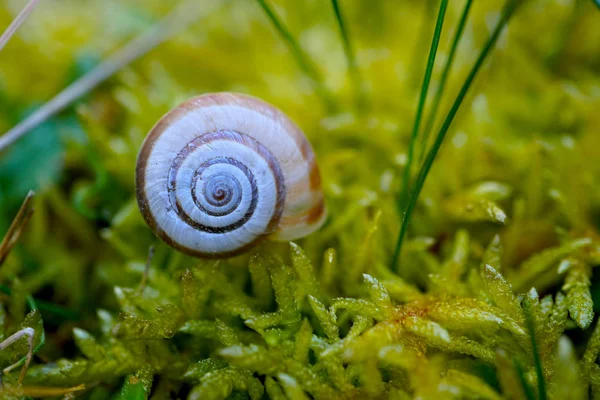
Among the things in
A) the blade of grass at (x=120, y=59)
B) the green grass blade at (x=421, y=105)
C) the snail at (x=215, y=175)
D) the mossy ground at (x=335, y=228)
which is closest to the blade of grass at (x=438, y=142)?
the green grass blade at (x=421, y=105)

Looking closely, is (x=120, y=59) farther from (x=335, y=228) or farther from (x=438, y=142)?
(x=438, y=142)

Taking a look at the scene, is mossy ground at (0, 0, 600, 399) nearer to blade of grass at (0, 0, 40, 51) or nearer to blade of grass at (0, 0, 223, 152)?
blade of grass at (0, 0, 223, 152)

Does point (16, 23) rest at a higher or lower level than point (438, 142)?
lower

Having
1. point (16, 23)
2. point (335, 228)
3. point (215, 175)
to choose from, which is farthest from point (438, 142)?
point (16, 23)

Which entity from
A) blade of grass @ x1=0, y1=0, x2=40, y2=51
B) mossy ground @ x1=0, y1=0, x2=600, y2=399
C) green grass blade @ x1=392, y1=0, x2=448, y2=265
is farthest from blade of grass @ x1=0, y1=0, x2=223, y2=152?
green grass blade @ x1=392, y1=0, x2=448, y2=265

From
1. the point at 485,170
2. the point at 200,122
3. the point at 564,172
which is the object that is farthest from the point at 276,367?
the point at 564,172

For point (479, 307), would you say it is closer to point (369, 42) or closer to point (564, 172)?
point (564, 172)
